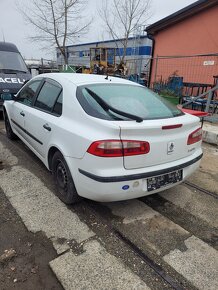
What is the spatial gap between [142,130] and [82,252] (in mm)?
1295

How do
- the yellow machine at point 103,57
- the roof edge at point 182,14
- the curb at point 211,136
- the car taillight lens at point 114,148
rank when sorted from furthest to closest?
the yellow machine at point 103,57, the roof edge at point 182,14, the curb at point 211,136, the car taillight lens at point 114,148

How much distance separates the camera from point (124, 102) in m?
2.87

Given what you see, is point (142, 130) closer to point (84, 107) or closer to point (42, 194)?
point (84, 107)

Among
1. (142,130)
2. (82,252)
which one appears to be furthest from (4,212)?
(142,130)

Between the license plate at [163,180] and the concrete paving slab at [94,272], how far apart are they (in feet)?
2.68

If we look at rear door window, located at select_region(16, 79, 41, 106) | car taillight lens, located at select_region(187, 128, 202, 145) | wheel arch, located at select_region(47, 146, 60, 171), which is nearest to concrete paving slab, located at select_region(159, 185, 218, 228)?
car taillight lens, located at select_region(187, 128, 202, 145)

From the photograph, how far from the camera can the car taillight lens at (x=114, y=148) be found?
2.27m

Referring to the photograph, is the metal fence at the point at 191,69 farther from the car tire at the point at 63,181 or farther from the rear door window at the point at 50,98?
the car tire at the point at 63,181

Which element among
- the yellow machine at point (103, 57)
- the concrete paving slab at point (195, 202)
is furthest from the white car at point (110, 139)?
the yellow machine at point (103, 57)

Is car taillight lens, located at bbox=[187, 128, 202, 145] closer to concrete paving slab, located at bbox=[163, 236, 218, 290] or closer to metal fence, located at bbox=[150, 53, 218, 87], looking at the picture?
concrete paving slab, located at bbox=[163, 236, 218, 290]

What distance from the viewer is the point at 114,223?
2.72 m

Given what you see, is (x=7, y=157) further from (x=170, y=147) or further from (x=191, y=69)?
(x=191, y=69)

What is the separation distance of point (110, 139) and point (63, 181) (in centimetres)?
105

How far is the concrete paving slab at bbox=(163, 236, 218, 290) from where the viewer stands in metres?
2.03
